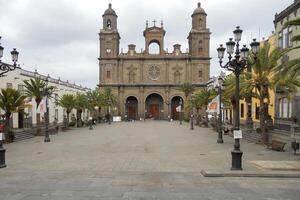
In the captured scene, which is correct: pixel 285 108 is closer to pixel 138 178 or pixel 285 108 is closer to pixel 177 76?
pixel 138 178

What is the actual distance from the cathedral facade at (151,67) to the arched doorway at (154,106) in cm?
74

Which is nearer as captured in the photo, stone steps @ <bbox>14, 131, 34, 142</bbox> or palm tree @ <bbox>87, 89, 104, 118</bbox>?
stone steps @ <bbox>14, 131, 34, 142</bbox>

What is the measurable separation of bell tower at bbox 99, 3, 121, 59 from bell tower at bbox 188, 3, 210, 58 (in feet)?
54.8

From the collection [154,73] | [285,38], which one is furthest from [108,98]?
[285,38]

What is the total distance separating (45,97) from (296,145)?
2090cm

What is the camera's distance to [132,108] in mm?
82125

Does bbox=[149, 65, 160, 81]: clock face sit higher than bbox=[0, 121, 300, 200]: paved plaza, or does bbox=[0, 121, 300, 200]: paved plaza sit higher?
bbox=[149, 65, 160, 81]: clock face

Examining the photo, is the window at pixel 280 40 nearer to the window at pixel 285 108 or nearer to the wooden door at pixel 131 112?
the window at pixel 285 108

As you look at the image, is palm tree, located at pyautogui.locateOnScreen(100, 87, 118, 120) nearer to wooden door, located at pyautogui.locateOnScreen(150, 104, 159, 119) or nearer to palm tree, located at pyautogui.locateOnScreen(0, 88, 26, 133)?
wooden door, located at pyautogui.locateOnScreen(150, 104, 159, 119)

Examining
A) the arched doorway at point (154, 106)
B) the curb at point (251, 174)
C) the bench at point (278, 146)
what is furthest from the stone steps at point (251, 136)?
the arched doorway at point (154, 106)

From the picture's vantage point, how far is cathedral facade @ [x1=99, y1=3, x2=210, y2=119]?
78.7 metres

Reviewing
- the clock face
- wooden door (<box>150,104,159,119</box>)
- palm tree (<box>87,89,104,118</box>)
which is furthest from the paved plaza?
wooden door (<box>150,104,159,119</box>)

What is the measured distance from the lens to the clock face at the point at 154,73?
80188mm

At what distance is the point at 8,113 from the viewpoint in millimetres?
30188
